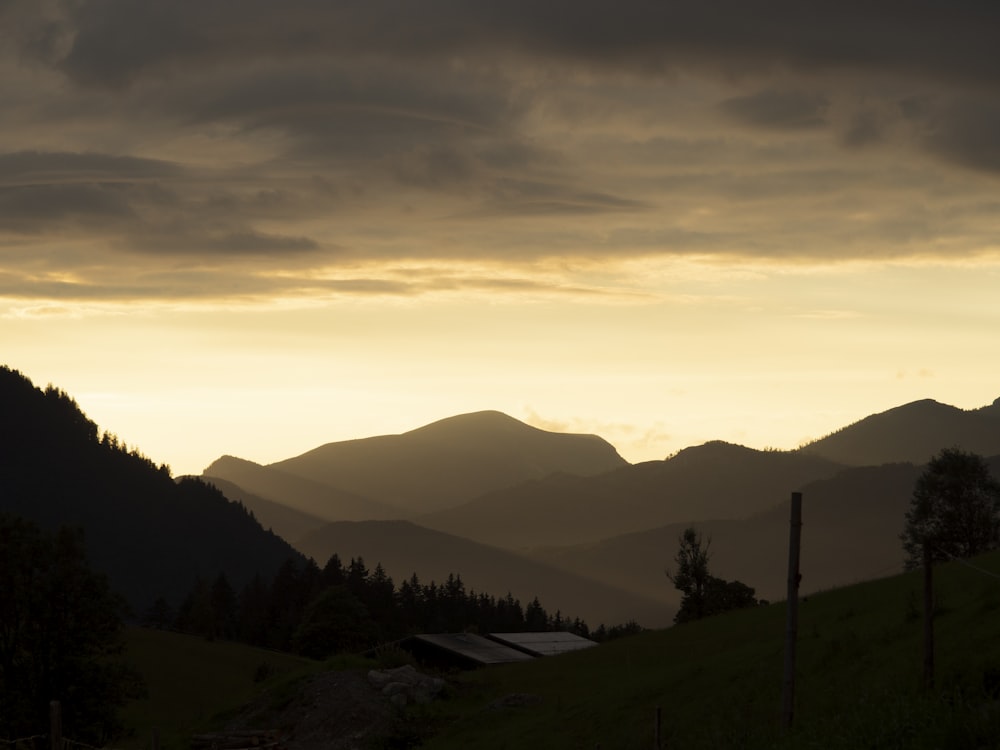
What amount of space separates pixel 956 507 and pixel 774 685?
241ft

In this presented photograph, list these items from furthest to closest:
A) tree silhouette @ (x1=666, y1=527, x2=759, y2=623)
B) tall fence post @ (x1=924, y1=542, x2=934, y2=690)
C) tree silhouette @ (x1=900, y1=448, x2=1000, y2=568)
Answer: tree silhouette @ (x1=666, y1=527, x2=759, y2=623) < tree silhouette @ (x1=900, y1=448, x2=1000, y2=568) < tall fence post @ (x1=924, y1=542, x2=934, y2=690)

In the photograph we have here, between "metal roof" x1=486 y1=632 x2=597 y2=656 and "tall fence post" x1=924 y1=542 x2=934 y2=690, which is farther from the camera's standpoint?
"metal roof" x1=486 y1=632 x2=597 y2=656

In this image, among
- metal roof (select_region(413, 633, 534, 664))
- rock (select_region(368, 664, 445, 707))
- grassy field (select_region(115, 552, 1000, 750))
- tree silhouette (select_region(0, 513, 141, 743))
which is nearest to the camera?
grassy field (select_region(115, 552, 1000, 750))

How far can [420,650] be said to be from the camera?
3174 inches

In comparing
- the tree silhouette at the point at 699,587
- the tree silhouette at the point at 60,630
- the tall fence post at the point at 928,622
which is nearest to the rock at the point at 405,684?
the tree silhouette at the point at 60,630

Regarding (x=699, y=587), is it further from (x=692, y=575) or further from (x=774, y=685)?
(x=774, y=685)

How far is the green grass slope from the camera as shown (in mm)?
23891

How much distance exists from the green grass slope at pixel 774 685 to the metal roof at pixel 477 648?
6.58m

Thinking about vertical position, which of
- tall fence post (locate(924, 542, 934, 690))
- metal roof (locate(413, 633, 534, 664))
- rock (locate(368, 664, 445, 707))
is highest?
tall fence post (locate(924, 542, 934, 690))

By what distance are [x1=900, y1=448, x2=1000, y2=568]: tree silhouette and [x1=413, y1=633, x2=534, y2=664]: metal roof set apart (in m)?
41.8

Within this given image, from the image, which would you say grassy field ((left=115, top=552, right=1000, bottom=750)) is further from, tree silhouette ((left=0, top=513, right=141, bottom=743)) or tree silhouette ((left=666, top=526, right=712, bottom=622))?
tree silhouette ((left=666, top=526, right=712, bottom=622))

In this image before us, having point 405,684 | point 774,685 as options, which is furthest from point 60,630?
point 774,685

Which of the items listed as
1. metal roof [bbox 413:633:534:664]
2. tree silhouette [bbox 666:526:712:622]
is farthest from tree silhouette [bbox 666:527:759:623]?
metal roof [bbox 413:633:534:664]

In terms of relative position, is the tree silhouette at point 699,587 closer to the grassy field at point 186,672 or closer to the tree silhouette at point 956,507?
A: the tree silhouette at point 956,507
